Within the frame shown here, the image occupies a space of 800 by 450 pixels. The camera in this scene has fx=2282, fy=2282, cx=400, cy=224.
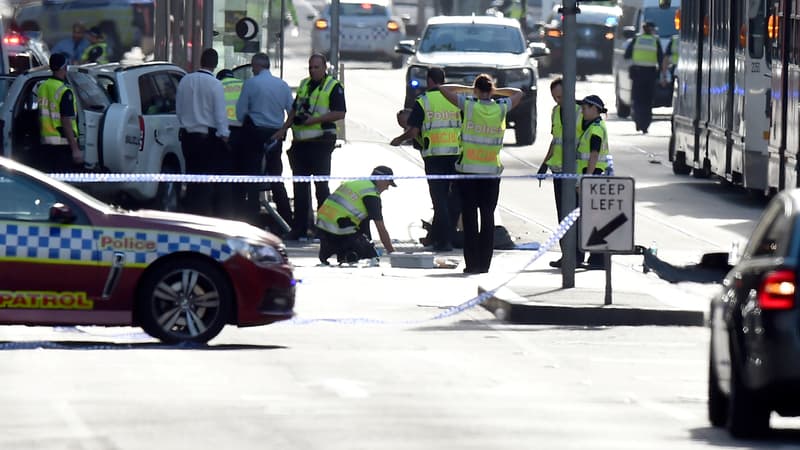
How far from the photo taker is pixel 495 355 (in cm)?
1399

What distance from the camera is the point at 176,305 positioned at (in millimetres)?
13859

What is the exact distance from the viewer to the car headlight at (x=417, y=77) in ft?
108

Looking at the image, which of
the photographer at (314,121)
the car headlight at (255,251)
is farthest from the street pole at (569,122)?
the photographer at (314,121)

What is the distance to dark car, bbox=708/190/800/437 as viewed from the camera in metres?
9.55

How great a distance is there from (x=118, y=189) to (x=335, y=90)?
250cm

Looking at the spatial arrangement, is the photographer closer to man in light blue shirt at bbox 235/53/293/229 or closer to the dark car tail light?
man in light blue shirt at bbox 235/53/293/229

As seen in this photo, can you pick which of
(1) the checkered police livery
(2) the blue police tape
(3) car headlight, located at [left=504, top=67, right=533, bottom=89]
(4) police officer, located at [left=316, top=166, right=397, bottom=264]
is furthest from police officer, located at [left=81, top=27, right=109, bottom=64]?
(1) the checkered police livery

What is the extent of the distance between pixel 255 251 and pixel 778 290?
16.6 ft

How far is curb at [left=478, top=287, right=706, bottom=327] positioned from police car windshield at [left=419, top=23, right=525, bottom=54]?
18.6 metres

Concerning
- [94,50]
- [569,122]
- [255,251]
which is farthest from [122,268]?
[94,50]

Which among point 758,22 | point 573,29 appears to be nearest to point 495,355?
point 573,29

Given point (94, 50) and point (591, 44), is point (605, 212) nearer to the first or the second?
point (94, 50)

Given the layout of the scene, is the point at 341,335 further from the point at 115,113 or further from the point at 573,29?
the point at 115,113

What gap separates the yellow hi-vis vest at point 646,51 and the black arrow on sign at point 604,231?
827 inches
